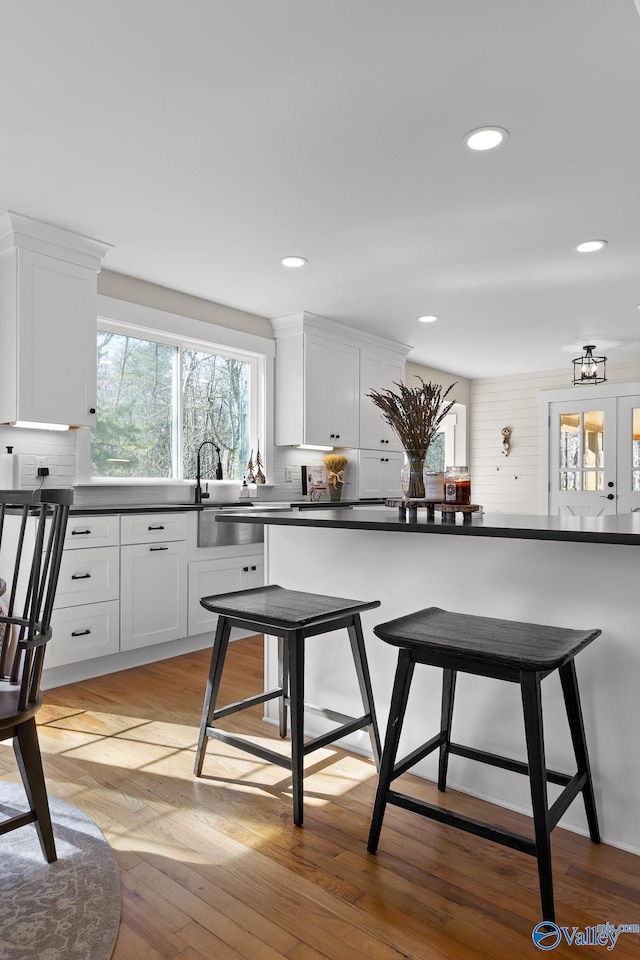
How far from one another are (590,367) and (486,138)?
4.60 m

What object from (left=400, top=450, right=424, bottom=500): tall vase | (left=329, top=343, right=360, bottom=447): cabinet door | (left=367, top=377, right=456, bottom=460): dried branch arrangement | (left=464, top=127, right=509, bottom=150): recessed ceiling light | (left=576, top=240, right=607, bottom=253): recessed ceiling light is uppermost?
(left=464, top=127, right=509, bottom=150): recessed ceiling light

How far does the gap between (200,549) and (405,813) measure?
7.86ft

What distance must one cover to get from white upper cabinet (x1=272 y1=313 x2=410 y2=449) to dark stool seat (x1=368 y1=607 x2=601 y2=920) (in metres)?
3.40

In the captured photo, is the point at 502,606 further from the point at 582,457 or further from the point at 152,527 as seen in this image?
the point at 582,457

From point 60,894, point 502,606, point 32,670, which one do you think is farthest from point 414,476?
point 60,894

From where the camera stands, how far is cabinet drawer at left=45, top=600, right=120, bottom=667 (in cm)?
333

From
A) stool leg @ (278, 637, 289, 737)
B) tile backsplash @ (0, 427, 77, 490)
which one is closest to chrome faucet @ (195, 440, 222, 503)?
tile backsplash @ (0, 427, 77, 490)

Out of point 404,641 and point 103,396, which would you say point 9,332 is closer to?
point 103,396

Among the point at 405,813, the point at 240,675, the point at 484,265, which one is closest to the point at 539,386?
the point at 484,265

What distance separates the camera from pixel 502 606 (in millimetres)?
2064

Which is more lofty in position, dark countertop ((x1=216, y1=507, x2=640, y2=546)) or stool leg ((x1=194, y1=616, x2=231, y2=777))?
dark countertop ((x1=216, y1=507, x2=640, y2=546))

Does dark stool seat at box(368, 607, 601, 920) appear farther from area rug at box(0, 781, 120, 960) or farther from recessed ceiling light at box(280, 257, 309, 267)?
recessed ceiling light at box(280, 257, 309, 267)

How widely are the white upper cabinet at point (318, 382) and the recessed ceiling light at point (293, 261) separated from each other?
1.04 metres

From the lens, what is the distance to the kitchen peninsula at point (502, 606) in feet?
5.98
